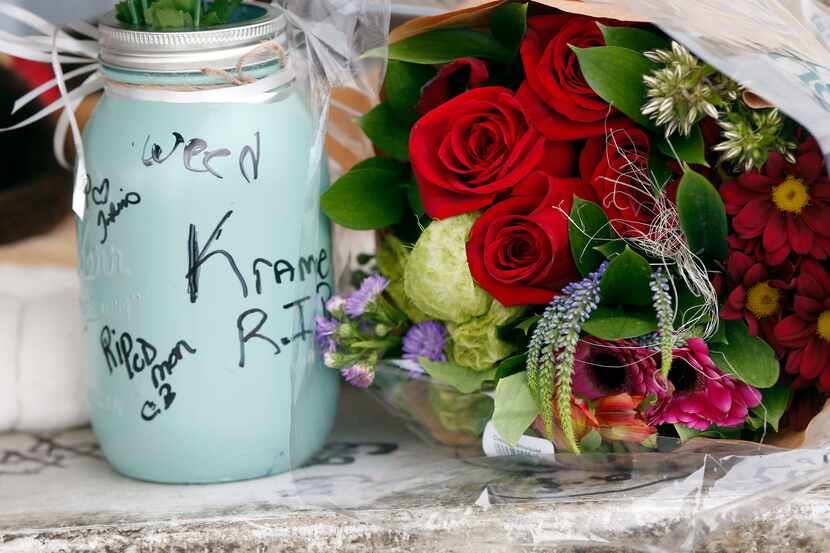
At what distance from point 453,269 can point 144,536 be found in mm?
235

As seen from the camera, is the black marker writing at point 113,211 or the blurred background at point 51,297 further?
the blurred background at point 51,297

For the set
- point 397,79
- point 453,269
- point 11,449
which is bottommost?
point 11,449

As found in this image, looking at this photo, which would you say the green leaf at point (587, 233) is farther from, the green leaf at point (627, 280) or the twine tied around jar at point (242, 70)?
the twine tied around jar at point (242, 70)

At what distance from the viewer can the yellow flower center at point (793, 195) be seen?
1.63 feet

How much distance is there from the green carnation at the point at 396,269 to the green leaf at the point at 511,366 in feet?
0.24

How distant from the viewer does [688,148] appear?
519mm

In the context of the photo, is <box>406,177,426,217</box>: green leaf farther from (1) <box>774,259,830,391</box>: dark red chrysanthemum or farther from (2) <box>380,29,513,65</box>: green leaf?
(1) <box>774,259,830,391</box>: dark red chrysanthemum

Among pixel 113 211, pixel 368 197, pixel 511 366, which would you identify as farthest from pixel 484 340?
pixel 113 211

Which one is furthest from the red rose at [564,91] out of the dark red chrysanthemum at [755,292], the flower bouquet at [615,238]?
the dark red chrysanthemum at [755,292]

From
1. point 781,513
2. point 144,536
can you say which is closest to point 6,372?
point 144,536

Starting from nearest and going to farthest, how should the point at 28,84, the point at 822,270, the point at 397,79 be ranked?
the point at 822,270, the point at 397,79, the point at 28,84

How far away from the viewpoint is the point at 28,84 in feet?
3.10

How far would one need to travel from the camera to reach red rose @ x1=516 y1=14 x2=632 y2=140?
1.73ft

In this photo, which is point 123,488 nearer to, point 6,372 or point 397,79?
point 6,372
